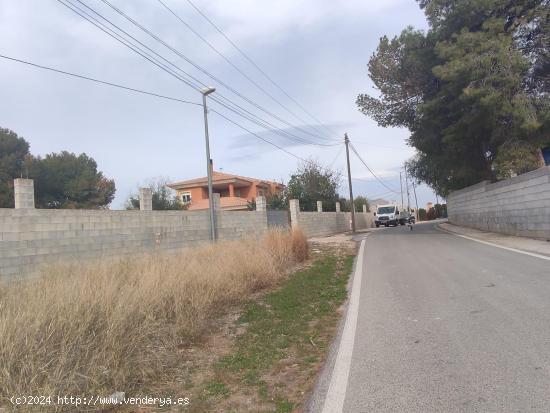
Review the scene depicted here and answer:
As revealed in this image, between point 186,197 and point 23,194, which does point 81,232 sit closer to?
point 23,194

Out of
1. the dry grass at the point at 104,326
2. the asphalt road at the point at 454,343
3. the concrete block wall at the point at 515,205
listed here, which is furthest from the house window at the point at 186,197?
the dry grass at the point at 104,326

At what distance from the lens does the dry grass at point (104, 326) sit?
14.7ft

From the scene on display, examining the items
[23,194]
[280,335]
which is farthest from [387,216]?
[280,335]

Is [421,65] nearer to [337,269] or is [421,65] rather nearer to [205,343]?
[337,269]

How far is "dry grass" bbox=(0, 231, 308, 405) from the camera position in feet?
14.7

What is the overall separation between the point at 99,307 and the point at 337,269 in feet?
31.7

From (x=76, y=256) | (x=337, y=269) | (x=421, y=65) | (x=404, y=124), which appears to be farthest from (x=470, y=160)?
(x=76, y=256)

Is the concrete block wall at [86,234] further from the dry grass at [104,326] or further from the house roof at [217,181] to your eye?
the house roof at [217,181]

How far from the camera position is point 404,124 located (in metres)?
29.6

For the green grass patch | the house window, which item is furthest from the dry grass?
the house window

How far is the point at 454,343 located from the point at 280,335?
94.1 inches

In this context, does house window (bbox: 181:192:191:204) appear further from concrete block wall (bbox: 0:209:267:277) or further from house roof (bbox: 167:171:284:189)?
concrete block wall (bbox: 0:209:267:277)

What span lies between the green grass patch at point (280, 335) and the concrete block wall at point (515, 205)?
28.6 ft

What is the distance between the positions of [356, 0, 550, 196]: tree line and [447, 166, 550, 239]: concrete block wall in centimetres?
190
